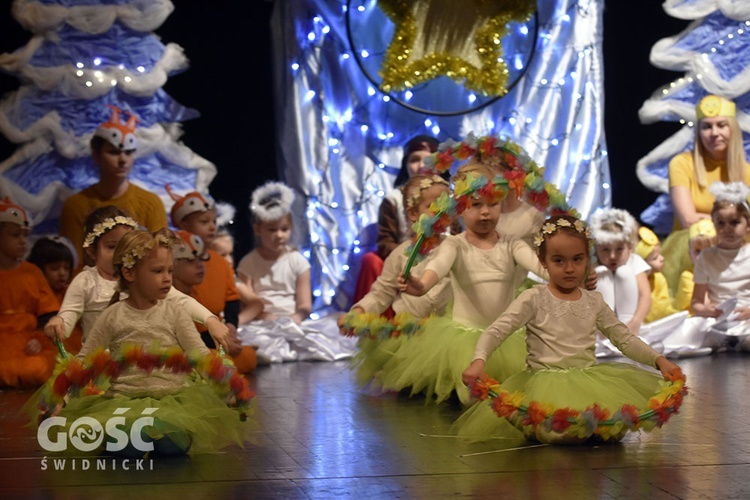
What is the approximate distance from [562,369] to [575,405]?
242 mm

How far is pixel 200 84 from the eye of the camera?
834 centimetres

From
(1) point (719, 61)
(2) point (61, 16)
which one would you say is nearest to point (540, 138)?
(1) point (719, 61)

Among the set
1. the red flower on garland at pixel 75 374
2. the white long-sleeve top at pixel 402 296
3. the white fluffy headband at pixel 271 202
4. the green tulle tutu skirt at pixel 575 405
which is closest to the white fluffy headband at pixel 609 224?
the white long-sleeve top at pixel 402 296

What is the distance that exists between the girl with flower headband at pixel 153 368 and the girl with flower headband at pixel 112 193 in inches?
115

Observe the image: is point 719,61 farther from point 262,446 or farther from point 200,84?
point 262,446

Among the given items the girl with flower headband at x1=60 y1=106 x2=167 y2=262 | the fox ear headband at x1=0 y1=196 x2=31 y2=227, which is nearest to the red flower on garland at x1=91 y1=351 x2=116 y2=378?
the fox ear headband at x1=0 y1=196 x2=31 y2=227

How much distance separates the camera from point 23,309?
6539 mm

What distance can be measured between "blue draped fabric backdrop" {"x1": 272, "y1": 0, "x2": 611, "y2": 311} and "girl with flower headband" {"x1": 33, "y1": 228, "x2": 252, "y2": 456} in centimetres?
415

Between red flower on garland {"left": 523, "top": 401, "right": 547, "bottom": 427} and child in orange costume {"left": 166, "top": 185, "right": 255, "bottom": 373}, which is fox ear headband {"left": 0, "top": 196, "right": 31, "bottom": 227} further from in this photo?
red flower on garland {"left": 523, "top": 401, "right": 547, "bottom": 427}

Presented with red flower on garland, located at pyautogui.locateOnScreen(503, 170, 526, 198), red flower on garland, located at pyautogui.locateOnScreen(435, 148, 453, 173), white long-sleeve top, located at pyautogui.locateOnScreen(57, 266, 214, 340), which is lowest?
white long-sleeve top, located at pyautogui.locateOnScreen(57, 266, 214, 340)

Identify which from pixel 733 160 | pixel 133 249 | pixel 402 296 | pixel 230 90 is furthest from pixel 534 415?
pixel 733 160

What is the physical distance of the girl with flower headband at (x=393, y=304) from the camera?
5.59 m

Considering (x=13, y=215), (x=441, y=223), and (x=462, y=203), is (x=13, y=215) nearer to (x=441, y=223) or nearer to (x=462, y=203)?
(x=441, y=223)

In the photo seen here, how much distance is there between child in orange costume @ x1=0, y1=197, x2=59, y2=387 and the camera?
6.38 metres
